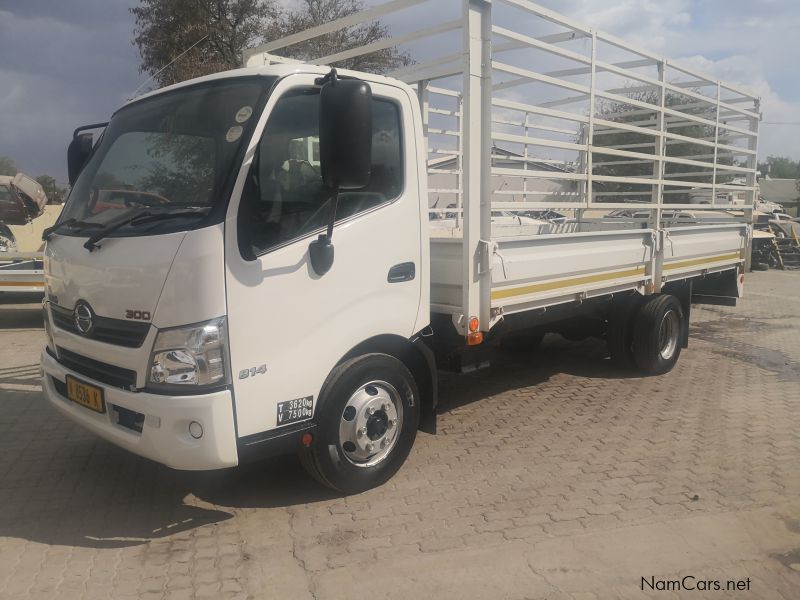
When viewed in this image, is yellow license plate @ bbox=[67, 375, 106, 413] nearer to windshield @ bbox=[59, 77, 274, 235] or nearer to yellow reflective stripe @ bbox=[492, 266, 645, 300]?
windshield @ bbox=[59, 77, 274, 235]

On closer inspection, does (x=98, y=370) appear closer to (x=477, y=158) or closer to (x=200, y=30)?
(x=477, y=158)

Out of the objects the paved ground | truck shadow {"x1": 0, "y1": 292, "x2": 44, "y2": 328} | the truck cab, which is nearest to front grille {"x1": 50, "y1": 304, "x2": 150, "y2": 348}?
the truck cab

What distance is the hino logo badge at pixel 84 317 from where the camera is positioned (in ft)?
10.8

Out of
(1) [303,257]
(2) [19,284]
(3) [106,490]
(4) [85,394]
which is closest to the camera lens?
(1) [303,257]

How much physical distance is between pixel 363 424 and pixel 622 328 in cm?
357

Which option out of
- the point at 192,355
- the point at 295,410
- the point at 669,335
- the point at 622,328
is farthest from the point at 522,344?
the point at 192,355

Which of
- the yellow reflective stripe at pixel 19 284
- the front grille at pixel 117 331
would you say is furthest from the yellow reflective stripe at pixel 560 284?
the yellow reflective stripe at pixel 19 284

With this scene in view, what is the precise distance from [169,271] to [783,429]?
482 centimetres

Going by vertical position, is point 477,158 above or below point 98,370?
above

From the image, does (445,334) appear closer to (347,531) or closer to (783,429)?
(347,531)

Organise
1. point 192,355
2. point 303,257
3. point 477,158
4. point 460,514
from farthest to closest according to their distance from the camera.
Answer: point 477,158 < point 460,514 < point 303,257 < point 192,355

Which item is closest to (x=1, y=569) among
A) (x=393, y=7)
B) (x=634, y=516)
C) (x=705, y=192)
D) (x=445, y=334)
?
(x=445, y=334)

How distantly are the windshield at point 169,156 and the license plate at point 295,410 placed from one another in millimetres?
1033

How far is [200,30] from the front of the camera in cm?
1311
